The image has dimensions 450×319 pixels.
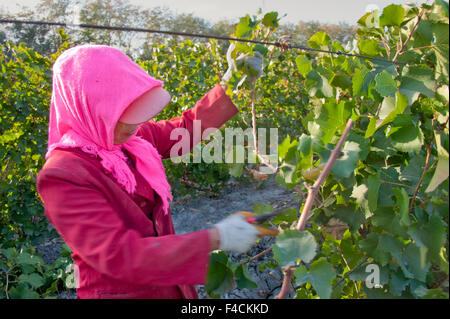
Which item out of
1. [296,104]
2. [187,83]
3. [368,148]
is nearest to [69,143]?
[368,148]

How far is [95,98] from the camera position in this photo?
120 cm

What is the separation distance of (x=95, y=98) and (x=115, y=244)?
465mm

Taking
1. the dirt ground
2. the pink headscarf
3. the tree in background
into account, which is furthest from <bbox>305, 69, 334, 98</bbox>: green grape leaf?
the tree in background

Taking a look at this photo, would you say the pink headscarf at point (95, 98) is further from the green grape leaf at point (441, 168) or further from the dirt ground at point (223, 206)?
the dirt ground at point (223, 206)

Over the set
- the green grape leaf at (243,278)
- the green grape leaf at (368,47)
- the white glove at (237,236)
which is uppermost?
the green grape leaf at (368,47)

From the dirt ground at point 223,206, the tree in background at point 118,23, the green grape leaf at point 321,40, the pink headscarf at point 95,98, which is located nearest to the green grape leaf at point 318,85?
the green grape leaf at point 321,40

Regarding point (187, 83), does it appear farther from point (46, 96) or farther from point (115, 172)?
point (115, 172)

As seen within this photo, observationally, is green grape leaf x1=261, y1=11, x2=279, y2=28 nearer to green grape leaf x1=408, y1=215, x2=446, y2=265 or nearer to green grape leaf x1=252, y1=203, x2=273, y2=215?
green grape leaf x1=252, y1=203, x2=273, y2=215

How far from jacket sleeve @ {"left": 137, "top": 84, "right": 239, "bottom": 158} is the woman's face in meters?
0.32

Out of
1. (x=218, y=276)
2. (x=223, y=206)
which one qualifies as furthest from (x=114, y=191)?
(x=223, y=206)

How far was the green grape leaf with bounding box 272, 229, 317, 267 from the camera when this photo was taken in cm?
95

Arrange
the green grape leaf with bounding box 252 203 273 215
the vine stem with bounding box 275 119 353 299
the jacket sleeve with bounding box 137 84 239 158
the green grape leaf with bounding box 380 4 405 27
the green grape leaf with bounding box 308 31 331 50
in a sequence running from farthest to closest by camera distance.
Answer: the jacket sleeve with bounding box 137 84 239 158 → the green grape leaf with bounding box 308 31 331 50 → the green grape leaf with bounding box 252 203 273 215 → the green grape leaf with bounding box 380 4 405 27 → the vine stem with bounding box 275 119 353 299

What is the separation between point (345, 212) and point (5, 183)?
8.07ft

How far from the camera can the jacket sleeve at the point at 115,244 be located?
3.38 ft
